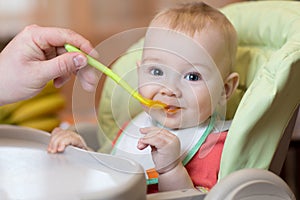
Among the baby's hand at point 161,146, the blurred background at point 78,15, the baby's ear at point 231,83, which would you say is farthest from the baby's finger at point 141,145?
the blurred background at point 78,15

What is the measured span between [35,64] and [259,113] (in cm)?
34

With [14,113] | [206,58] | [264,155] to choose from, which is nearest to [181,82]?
[206,58]

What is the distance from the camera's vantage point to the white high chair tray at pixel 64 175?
30.7 inches

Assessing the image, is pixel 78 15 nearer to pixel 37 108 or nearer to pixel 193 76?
pixel 37 108

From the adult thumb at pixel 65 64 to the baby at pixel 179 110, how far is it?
0.10 metres

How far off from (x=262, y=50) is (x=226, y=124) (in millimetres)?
237

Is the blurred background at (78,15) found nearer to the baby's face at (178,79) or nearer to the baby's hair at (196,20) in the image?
the baby's hair at (196,20)

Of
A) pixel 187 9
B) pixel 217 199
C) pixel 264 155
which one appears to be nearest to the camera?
pixel 217 199

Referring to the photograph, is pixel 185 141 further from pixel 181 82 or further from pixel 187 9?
pixel 187 9

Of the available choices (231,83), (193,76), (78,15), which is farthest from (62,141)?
(78,15)

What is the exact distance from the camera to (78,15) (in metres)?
2.98

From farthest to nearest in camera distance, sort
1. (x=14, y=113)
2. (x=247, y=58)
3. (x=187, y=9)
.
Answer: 1. (x=14, y=113)
2. (x=247, y=58)
3. (x=187, y=9)

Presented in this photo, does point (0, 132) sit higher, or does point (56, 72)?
point (56, 72)

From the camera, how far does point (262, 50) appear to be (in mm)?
1170
